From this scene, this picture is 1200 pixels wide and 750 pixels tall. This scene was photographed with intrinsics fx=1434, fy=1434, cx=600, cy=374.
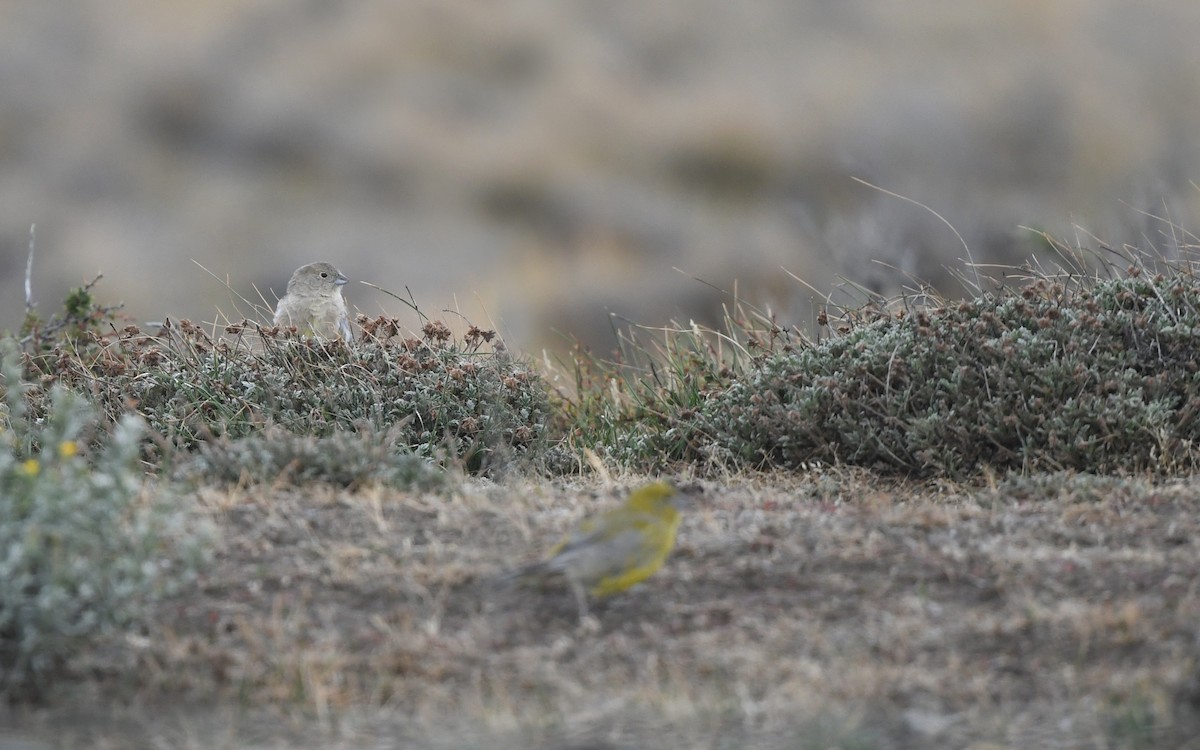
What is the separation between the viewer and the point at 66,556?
11.5ft

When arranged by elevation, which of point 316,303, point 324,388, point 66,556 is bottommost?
point 66,556

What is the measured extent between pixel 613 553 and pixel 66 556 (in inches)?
52.9

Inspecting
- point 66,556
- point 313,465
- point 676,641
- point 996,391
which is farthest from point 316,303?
point 676,641

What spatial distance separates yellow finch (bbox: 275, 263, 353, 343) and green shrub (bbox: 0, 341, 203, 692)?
373cm

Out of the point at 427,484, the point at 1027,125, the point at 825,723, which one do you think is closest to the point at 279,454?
the point at 427,484

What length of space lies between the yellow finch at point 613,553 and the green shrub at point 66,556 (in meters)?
0.90

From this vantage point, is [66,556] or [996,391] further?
[996,391]

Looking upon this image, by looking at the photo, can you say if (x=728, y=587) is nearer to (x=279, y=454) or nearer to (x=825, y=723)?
(x=825, y=723)

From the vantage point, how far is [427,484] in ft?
16.3

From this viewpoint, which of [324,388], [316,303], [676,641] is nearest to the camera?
[676,641]

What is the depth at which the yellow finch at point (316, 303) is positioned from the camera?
7.45m

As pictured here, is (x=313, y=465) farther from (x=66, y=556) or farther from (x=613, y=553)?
(x=613, y=553)

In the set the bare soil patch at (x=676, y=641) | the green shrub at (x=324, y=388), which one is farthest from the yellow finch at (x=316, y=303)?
the bare soil patch at (x=676, y=641)

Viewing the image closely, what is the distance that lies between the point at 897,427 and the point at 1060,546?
1636 mm
